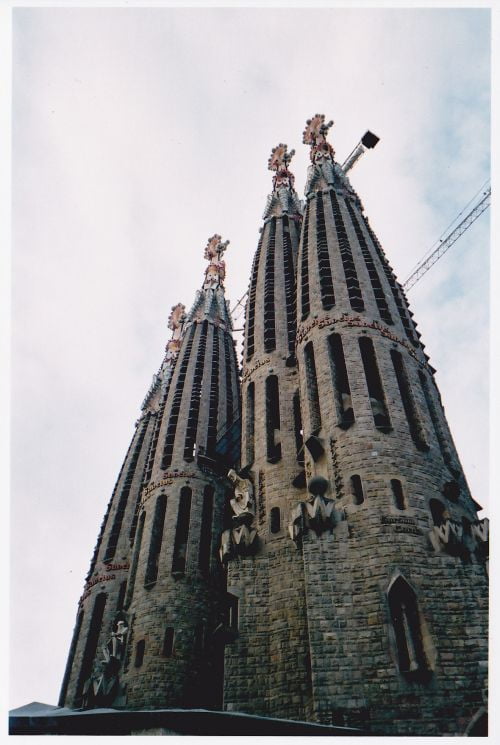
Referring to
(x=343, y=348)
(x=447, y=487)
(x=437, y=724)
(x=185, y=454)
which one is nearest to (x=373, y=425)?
(x=447, y=487)

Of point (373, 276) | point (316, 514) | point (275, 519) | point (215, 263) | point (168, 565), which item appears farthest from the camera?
point (215, 263)

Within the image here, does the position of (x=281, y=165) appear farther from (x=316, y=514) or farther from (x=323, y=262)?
(x=316, y=514)

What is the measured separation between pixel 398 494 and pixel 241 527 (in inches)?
A: 290

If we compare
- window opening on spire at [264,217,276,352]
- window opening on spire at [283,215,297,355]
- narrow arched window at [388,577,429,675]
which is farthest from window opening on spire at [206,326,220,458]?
narrow arched window at [388,577,429,675]

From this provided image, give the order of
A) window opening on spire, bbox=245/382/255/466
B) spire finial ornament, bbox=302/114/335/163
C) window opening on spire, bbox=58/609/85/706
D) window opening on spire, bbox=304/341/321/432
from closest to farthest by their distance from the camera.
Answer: window opening on spire, bbox=304/341/321/432, window opening on spire, bbox=245/382/255/466, window opening on spire, bbox=58/609/85/706, spire finial ornament, bbox=302/114/335/163

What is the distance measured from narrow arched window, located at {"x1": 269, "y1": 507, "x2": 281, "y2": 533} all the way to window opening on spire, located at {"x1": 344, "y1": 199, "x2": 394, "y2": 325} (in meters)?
9.96

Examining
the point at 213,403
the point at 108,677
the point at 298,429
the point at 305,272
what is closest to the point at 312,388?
the point at 298,429

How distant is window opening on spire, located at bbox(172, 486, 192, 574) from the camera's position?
112 ft

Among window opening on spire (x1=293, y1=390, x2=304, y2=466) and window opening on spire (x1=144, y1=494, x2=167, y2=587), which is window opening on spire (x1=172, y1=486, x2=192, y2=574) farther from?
window opening on spire (x1=293, y1=390, x2=304, y2=466)

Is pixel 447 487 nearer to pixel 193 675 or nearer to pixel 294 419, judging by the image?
pixel 294 419

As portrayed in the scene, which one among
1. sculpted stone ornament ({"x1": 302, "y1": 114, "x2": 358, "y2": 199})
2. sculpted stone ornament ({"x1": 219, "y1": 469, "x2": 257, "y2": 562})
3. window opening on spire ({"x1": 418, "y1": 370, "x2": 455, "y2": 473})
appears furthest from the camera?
sculpted stone ornament ({"x1": 302, "y1": 114, "x2": 358, "y2": 199})

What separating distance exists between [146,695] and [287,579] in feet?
33.0

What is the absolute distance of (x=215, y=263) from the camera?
6594 cm

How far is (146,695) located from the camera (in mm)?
28391
